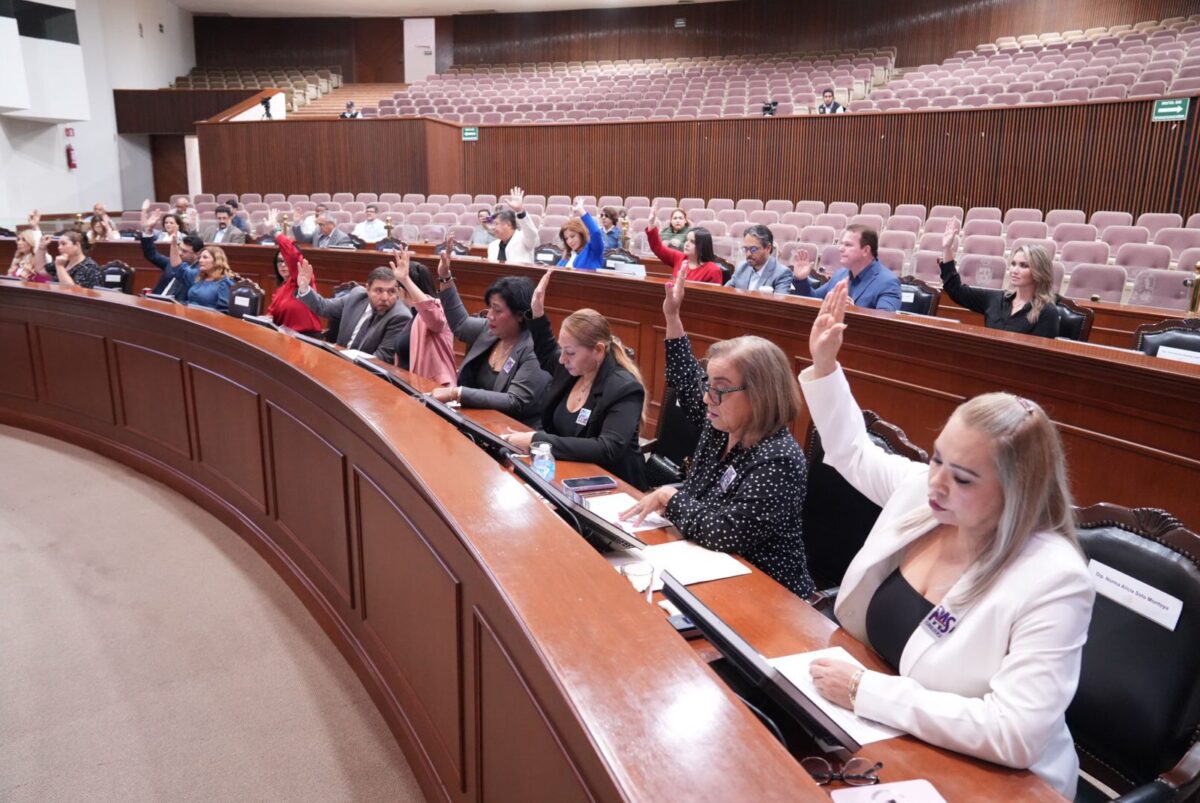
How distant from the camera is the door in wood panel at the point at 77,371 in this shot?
4.23 meters

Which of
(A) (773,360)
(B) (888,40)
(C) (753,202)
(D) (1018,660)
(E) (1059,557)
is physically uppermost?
(B) (888,40)

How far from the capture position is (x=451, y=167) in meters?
11.5

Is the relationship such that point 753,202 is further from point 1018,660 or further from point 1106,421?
point 1018,660

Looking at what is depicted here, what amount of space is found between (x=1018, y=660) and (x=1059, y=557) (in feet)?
0.57

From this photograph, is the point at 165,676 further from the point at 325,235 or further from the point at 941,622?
the point at 325,235

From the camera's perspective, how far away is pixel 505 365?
3.25m

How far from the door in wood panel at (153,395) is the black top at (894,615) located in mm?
3288

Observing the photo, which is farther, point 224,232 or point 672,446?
point 224,232

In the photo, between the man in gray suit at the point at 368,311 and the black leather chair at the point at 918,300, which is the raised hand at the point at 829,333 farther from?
the black leather chair at the point at 918,300

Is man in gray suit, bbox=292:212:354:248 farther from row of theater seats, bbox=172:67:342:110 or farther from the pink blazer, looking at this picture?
row of theater seats, bbox=172:67:342:110

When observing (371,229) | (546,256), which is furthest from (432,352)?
(371,229)

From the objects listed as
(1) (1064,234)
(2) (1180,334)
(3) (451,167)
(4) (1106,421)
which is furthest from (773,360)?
(3) (451,167)

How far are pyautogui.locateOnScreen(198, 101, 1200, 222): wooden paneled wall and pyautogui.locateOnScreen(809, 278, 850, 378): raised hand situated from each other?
7092 millimetres

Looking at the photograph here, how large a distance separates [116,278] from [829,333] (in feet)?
19.4
